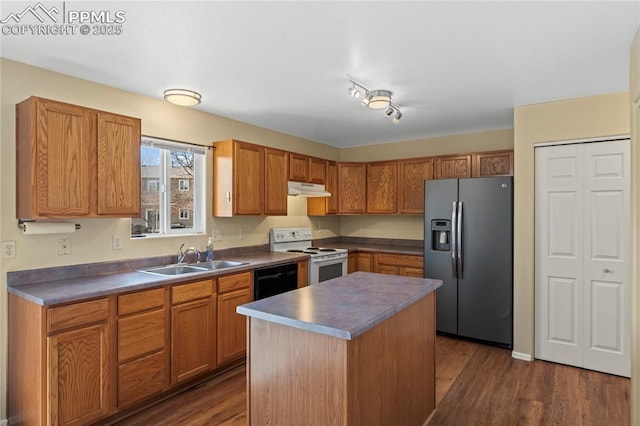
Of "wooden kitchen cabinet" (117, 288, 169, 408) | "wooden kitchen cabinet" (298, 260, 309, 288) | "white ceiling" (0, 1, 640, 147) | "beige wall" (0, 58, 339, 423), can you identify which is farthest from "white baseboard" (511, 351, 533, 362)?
"wooden kitchen cabinet" (117, 288, 169, 408)

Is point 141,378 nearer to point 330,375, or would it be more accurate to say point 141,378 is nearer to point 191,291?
point 191,291

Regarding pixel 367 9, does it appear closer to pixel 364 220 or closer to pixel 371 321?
pixel 371 321

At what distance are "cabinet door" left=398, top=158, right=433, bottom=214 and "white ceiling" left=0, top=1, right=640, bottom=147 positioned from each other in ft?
4.29

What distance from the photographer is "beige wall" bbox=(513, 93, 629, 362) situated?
3312 millimetres

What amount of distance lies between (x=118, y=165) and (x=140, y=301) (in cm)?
103

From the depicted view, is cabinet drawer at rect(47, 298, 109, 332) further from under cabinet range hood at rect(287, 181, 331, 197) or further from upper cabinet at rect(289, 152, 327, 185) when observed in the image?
upper cabinet at rect(289, 152, 327, 185)

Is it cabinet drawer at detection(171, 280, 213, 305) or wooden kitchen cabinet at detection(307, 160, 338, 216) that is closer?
cabinet drawer at detection(171, 280, 213, 305)

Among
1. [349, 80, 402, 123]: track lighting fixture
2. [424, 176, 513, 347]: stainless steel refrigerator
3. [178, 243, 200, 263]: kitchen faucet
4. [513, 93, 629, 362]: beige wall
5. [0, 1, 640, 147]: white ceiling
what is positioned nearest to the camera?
[0, 1, 640, 147]: white ceiling

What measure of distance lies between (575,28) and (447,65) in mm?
752

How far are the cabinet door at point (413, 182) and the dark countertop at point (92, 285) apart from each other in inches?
102

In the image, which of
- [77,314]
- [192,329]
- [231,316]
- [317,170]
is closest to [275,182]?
[317,170]

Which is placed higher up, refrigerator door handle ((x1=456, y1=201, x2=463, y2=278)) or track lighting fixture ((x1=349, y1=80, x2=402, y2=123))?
track lighting fixture ((x1=349, y1=80, x2=402, y2=123))

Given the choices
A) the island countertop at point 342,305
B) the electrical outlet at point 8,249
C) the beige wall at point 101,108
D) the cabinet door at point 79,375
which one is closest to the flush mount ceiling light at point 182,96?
the beige wall at point 101,108

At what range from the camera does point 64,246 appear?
8.81 ft
